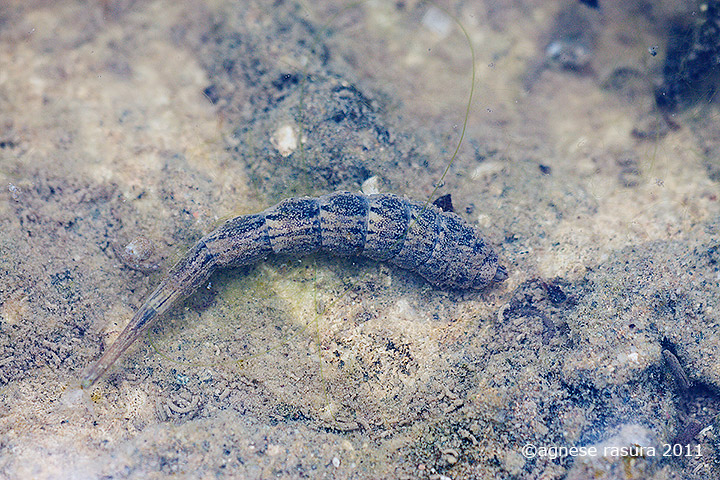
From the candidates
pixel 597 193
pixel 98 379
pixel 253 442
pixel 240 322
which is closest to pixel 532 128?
pixel 597 193

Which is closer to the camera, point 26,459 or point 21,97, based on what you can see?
point 26,459

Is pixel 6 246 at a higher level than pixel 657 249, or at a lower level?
lower

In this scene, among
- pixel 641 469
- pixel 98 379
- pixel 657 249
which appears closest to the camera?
pixel 641 469

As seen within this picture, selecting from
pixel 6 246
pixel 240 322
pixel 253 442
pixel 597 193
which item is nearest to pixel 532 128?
pixel 597 193

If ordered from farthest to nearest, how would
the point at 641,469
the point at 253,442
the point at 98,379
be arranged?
the point at 98,379, the point at 253,442, the point at 641,469

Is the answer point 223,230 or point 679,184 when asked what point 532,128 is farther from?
point 223,230

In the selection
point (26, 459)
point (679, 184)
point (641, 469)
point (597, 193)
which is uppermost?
point (679, 184)

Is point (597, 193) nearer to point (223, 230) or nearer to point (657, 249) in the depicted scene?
point (657, 249)
